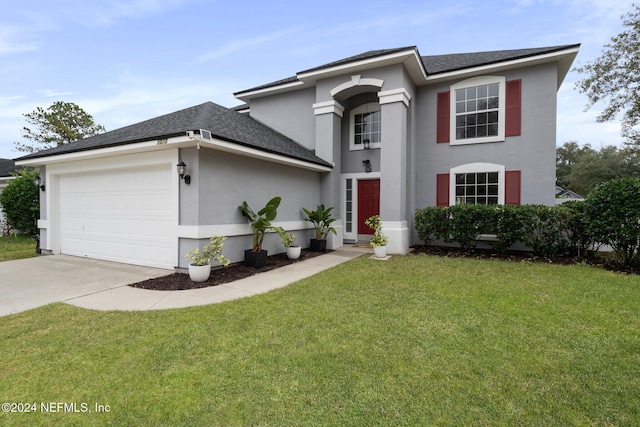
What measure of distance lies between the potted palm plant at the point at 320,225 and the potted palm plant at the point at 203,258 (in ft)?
11.9

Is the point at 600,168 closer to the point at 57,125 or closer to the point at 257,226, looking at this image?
the point at 257,226

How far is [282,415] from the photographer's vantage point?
2.03m

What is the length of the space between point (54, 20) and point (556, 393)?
13.6 m

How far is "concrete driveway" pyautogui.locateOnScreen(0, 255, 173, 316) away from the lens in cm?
460

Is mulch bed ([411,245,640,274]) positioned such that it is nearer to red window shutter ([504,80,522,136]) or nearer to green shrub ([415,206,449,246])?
green shrub ([415,206,449,246])

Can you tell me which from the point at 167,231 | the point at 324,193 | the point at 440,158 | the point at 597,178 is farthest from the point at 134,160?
the point at 597,178

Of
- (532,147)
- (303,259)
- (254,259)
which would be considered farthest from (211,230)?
(532,147)

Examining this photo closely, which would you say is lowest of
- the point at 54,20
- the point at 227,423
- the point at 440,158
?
the point at 227,423

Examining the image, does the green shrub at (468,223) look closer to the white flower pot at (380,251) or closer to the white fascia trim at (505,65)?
the white flower pot at (380,251)

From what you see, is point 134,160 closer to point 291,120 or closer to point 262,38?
point 291,120

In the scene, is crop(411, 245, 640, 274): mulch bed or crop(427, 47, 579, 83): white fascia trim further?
crop(427, 47, 579, 83): white fascia trim

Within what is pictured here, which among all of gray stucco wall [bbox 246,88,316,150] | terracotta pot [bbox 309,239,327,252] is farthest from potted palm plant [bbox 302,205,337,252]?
gray stucco wall [bbox 246,88,316,150]

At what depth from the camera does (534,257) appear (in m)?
7.88

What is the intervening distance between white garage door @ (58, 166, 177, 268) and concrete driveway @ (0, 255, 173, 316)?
1.21 ft
